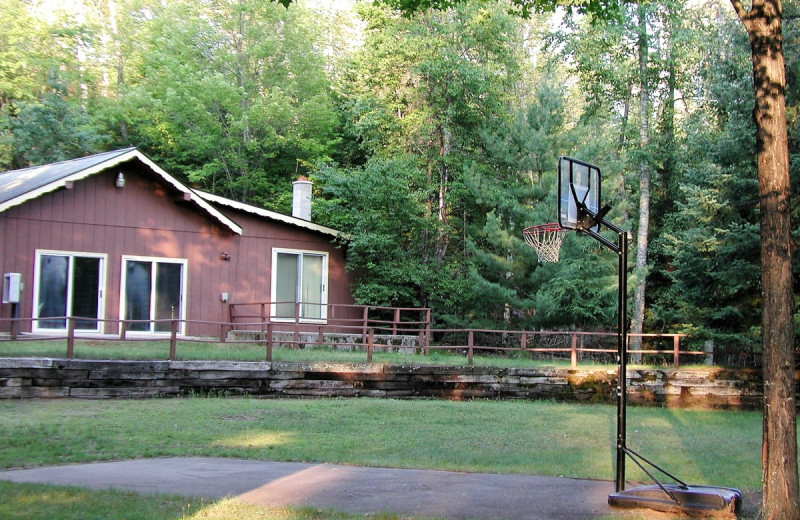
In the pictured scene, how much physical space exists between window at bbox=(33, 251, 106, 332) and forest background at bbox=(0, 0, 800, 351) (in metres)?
7.46

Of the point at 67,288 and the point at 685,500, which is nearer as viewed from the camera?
the point at 685,500

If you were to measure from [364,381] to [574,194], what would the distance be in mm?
9502

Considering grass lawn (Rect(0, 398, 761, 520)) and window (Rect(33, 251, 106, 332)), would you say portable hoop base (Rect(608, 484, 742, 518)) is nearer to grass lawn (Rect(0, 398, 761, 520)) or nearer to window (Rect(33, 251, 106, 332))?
grass lawn (Rect(0, 398, 761, 520))

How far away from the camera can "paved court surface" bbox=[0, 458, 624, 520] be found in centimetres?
747

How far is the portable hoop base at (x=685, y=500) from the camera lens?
7215mm

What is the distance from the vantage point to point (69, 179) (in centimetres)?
1836

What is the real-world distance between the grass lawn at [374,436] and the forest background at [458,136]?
6.43 metres

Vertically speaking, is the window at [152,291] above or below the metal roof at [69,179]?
below

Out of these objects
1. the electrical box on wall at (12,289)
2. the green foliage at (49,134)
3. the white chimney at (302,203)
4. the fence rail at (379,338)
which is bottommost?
the fence rail at (379,338)

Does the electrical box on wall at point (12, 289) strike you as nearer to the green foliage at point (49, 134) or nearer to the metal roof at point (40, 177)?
the metal roof at point (40, 177)

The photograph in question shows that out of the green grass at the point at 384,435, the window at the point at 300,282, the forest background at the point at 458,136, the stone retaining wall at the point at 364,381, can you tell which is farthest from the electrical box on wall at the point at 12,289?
the forest background at the point at 458,136

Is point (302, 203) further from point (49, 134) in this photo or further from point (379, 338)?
point (49, 134)

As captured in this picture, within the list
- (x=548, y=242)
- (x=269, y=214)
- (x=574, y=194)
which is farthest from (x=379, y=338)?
(x=574, y=194)

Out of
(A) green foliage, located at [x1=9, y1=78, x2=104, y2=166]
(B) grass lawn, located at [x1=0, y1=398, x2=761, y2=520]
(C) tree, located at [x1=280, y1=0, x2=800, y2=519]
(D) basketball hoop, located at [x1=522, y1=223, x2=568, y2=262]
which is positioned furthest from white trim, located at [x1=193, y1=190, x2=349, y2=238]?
(C) tree, located at [x1=280, y1=0, x2=800, y2=519]
